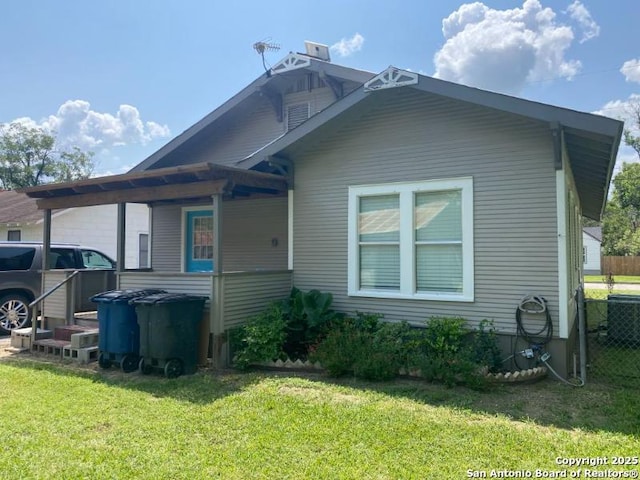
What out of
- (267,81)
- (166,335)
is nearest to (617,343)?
(166,335)

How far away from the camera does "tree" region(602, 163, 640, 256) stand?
146 ft

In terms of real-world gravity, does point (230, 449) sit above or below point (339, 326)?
below

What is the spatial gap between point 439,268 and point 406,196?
3.84 ft

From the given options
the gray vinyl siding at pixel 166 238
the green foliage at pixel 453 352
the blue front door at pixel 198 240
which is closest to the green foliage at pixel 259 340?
the green foliage at pixel 453 352

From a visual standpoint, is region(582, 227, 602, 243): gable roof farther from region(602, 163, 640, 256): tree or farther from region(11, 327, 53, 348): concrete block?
region(11, 327, 53, 348): concrete block

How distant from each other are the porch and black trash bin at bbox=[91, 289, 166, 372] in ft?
2.90

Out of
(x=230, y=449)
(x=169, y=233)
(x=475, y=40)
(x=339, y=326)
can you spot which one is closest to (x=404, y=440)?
(x=230, y=449)

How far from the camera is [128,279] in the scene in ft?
25.5

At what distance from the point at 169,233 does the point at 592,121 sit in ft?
27.1

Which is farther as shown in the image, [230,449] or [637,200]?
[637,200]

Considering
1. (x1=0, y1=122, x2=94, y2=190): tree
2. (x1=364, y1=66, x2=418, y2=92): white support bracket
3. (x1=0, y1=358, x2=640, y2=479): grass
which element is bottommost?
(x1=0, y1=358, x2=640, y2=479): grass

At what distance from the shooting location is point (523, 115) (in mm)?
5723

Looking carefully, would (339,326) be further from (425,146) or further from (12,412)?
(12,412)

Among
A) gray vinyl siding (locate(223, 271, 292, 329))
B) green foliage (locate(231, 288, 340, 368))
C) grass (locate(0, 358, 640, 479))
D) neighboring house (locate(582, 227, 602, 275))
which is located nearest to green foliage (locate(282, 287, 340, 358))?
green foliage (locate(231, 288, 340, 368))
